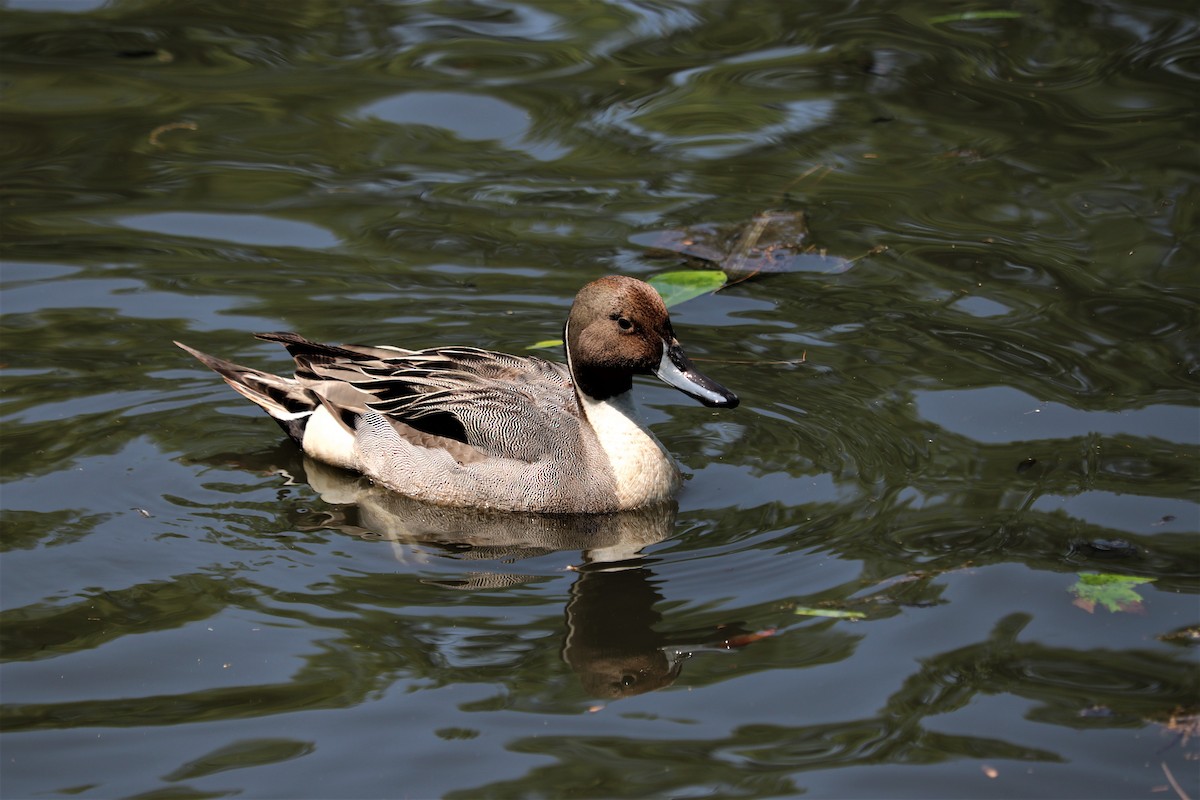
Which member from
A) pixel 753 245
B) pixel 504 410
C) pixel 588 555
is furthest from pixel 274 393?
pixel 753 245

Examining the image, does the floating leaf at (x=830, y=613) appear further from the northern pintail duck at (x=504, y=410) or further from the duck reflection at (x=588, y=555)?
the northern pintail duck at (x=504, y=410)

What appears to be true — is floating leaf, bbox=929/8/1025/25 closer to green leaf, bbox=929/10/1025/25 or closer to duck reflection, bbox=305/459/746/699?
green leaf, bbox=929/10/1025/25

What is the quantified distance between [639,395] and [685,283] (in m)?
0.98

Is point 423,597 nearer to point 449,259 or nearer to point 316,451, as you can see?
point 316,451

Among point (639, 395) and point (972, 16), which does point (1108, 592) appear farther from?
point (972, 16)

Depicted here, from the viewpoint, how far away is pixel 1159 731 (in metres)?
5.21

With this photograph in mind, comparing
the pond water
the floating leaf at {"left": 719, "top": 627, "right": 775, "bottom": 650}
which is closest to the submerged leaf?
the pond water

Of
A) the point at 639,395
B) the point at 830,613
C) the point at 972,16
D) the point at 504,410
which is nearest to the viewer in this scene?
the point at 830,613

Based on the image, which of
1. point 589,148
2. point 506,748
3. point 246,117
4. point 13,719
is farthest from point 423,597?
point 246,117

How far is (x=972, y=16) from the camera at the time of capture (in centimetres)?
1246

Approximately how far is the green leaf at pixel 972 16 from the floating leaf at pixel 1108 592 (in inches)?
291

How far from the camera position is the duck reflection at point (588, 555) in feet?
19.1

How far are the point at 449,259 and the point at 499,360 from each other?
201 cm

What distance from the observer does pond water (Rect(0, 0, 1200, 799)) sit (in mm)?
5344
